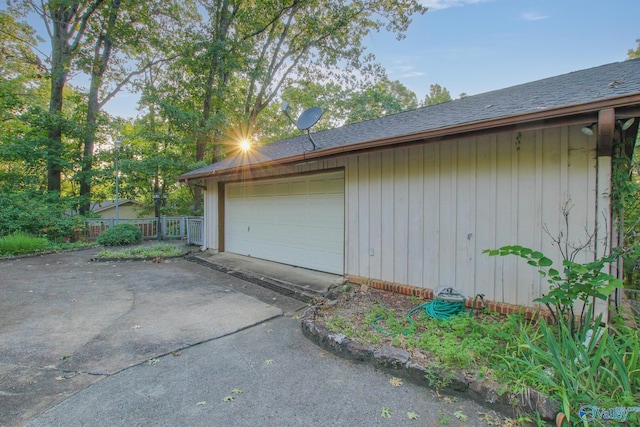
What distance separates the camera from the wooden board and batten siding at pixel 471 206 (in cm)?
326

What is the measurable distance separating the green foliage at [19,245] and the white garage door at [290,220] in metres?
5.59

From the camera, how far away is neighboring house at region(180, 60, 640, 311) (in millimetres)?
3070

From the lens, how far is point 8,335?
3482 mm

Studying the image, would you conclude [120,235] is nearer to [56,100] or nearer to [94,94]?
[56,100]

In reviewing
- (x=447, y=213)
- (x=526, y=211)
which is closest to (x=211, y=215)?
(x=447, y=213)

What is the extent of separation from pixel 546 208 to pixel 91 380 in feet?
15.9

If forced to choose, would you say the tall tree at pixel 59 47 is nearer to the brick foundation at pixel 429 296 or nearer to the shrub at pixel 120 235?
the shrub at pixel 120 235

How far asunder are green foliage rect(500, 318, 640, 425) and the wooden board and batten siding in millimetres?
1184

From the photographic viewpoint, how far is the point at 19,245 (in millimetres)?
8492

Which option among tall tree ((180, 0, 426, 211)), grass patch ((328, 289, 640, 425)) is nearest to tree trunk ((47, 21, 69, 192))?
tall tree ((180, 0, 426, 211))

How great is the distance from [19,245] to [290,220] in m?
8.05

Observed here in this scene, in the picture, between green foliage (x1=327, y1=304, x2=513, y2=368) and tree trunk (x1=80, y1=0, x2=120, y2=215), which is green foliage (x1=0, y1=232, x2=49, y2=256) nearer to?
tree trunk (x1=80, y1=0, x2=120, y2=215)

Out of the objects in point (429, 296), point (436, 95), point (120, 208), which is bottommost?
point (429, 296)

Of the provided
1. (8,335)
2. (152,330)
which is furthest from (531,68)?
(8,335)
